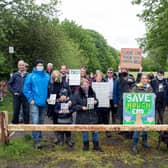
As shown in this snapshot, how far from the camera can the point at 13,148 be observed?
27.4 feet

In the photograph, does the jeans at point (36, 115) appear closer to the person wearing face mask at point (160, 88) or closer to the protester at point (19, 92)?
the protester at point (19, 92)

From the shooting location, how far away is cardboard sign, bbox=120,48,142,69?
11273 millimetres

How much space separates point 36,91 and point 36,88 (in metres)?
0.07

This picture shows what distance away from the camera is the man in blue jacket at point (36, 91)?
870 centimetres

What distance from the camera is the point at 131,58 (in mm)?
11312

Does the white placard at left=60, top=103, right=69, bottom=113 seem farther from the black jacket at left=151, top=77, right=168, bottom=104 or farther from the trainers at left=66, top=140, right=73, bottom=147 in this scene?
the black jacket at left=151, top=77, right=168, bottom=104

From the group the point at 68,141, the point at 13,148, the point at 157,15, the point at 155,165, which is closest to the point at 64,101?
the point at 68,141

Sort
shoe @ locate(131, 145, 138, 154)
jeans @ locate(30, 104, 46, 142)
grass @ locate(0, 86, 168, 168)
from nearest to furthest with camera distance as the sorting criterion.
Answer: grass @ locate(0, 86, 168, 168) → shoe @ locate(131, 145, 138, 154) → jeans @ locate(30, 104, 46, 142)

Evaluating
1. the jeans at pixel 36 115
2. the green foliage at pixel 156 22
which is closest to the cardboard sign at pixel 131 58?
the jeans at pixel 36 115

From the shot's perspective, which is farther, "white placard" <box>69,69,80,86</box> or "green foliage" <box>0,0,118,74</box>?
"green foliage" <box>0,0,118,74</box>

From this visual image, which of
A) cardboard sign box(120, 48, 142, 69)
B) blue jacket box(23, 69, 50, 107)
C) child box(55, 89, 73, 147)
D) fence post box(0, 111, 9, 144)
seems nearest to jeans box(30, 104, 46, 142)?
blue jacket box(23, 69, 50, 107)

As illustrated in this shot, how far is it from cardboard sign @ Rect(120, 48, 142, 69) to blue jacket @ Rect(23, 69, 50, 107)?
3.24m

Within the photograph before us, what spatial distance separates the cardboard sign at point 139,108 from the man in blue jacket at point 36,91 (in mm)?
1838

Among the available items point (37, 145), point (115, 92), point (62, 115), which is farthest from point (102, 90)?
point (37, 145)
